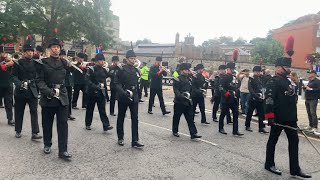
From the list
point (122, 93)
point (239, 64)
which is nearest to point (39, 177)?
point (122, 93)

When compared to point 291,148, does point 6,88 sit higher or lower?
higher

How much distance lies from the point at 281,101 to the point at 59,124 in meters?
4.19

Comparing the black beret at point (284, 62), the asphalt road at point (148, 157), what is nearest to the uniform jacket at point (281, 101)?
the black beret at point (284, 62)

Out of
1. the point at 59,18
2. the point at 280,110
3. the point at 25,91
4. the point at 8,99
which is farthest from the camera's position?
the point at 59,18

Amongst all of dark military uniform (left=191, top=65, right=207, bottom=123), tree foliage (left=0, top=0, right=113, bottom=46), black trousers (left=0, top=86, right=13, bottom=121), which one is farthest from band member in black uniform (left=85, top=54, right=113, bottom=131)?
tree foliage (left=0, top=0, right=113, bottom=46)

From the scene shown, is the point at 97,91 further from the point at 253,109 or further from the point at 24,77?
the point at 253,109

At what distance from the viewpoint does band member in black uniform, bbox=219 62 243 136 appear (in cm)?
911

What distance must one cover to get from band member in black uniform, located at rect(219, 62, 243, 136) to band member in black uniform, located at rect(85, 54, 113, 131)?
126 inches

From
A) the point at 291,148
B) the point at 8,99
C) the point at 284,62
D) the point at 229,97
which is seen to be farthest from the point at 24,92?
the point at 291,148

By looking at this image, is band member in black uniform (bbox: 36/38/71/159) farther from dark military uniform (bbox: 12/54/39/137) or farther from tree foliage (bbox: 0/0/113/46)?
tree foliage (bbox: 0/0/113/46)

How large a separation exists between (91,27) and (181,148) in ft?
80.8

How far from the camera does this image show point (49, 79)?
6.26 m

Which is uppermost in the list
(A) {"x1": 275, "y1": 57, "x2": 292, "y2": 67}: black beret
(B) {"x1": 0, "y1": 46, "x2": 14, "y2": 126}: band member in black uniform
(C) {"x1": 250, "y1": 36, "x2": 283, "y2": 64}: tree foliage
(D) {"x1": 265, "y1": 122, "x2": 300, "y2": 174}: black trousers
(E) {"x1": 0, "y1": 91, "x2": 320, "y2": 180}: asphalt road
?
(C) {"x1": 250, "y1": 36, "x2": 283, "y2": 64}: tree foliage

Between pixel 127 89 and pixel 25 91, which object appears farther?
pixel 25 91
